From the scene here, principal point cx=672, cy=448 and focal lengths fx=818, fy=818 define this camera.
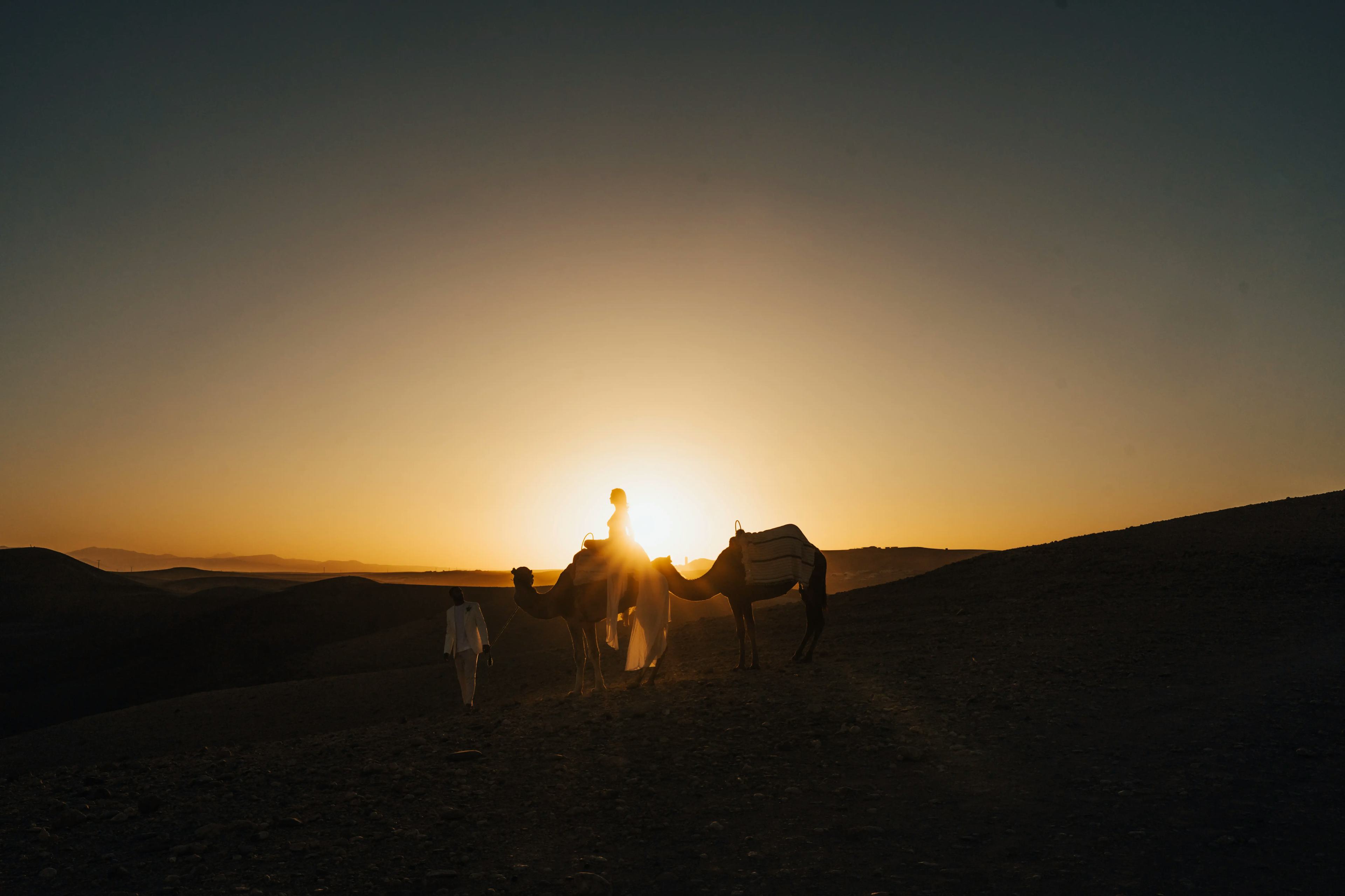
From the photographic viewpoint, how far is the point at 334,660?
27.1 m

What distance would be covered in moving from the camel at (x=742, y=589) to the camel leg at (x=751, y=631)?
0.02 metres

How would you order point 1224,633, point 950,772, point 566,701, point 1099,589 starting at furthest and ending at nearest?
1. point 1099,589
2. point 1224,633
3. point 566,701
4. point 950,772

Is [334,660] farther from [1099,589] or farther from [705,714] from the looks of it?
[1099,589]

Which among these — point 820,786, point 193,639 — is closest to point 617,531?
point 820,786

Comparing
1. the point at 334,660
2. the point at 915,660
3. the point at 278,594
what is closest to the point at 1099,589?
the point at 915,660

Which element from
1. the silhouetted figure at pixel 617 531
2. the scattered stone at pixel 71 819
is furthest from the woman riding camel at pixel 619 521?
the scattered stone at pixel 71 819

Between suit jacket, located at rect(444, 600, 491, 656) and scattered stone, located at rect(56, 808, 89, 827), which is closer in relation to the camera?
scattered stone, located at rect(56, 808, 89, 827)

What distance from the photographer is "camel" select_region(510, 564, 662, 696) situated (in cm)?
1386

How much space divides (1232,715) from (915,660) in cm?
455

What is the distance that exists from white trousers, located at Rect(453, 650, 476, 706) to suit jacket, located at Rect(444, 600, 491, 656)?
134 millimetres

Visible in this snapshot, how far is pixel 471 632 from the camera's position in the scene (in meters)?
14.6

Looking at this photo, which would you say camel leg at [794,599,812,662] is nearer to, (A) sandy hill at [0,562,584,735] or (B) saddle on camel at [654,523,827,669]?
(B) saddle on camel at [654,523,827,669]

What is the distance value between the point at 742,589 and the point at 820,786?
6.77 meters

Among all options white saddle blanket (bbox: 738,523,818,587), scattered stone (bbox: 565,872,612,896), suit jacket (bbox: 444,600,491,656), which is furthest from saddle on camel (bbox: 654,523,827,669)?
scattered stone (bbox: 565,872,612,896)
